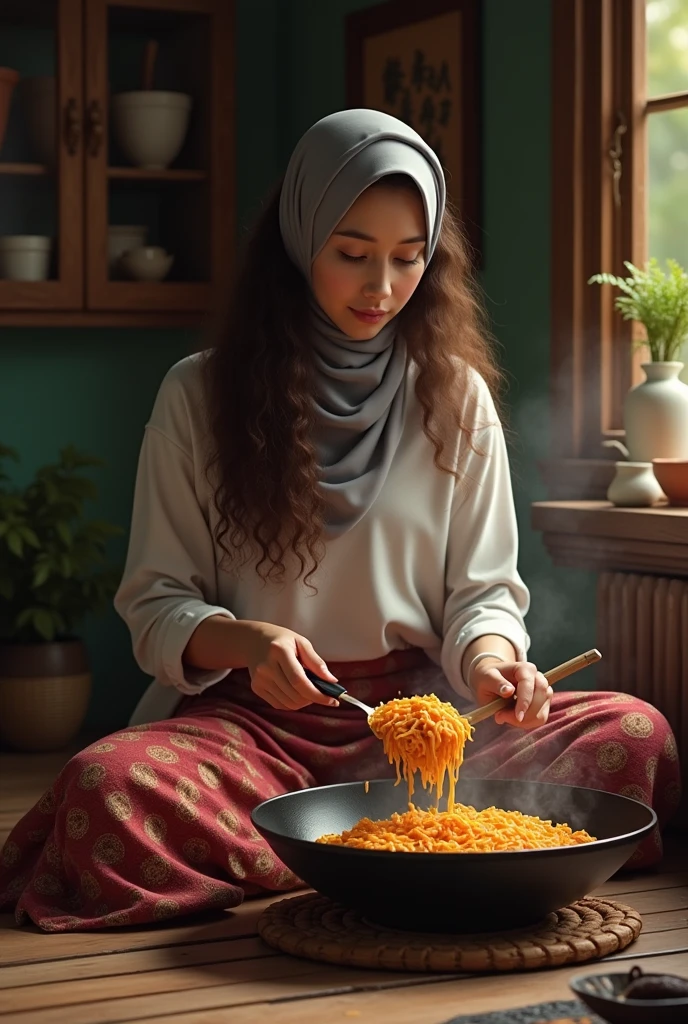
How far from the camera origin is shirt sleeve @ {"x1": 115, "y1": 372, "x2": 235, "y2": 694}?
Answer: 97.6 inches

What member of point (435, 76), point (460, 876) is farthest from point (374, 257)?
point (435, 76)

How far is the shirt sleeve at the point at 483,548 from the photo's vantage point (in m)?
2.53

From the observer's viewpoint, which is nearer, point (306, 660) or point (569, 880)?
point (569, 880)

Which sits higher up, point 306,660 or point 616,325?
point 616,325

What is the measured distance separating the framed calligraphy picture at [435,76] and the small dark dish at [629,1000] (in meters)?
2.22

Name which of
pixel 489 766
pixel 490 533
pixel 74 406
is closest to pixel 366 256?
pixel 490 533

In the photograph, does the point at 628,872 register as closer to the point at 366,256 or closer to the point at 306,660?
the point at 306,660

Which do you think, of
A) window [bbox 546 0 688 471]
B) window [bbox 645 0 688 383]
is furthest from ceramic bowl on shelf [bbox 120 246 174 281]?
window [bbox 645 0 688 383]

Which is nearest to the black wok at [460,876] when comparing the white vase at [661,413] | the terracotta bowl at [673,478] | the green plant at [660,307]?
the terracotta bowl at [673,478]

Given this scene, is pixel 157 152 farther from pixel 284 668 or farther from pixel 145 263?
pixel 284 668

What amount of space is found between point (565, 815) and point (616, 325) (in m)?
1.38

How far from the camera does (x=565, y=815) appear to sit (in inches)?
87.6

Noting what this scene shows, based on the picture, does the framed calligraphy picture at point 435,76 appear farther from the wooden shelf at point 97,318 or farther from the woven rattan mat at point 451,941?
the woven rattan mat at point 451,941

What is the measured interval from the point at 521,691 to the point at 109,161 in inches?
93.9
